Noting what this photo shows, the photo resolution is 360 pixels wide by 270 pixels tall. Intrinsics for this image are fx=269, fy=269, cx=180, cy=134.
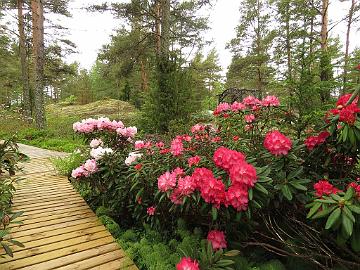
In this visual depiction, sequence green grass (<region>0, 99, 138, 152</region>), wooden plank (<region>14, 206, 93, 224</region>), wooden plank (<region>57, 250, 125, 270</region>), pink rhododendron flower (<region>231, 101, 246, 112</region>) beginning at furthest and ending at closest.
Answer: green grass (<region>0, 99, 138, 152</region>) → wooden plank (<region>14, 206, 93, 224</region>) → pink rhododendron flower (<region>231, 101, 246, 112</region>) → wooden plank (<region>57, 250, 125, 270</region>)

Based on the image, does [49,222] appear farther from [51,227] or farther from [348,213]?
[348,213]

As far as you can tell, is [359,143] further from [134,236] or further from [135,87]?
[135,87]

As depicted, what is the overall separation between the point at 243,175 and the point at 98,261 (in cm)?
135

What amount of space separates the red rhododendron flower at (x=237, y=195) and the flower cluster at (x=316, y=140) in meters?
0.75

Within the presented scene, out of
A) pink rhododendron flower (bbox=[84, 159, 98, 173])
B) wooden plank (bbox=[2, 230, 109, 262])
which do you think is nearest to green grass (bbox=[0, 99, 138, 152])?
pink rhododendron flower (bbox=[84, 159, 98, 173])

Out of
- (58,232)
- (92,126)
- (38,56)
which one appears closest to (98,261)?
(58,232)

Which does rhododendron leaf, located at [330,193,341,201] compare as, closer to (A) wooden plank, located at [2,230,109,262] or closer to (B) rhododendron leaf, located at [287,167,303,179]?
(B) rhododendron leaf, located at [287,167,303,179]

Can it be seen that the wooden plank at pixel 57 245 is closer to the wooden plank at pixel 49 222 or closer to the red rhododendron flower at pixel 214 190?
the wooden plank at pixel 49 222

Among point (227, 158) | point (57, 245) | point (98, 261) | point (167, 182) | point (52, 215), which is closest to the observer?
point (227, 158)

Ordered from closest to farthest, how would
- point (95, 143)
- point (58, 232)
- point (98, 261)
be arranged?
point (98, 261)
point (58, 232)
point (95, 143)

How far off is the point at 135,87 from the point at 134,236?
20.0 metres

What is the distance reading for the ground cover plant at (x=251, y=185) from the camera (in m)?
1.57

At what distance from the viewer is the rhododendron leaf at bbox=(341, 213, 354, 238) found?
4.14 ft

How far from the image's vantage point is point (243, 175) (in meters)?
1.56
